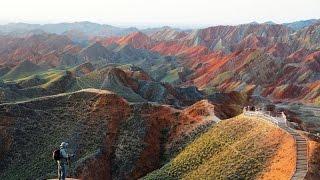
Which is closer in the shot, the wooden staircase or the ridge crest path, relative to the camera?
the wooden staircase

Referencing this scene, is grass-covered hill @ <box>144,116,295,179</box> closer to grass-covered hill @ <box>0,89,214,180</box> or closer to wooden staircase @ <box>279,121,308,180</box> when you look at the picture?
wooden staircase @ <box>279,121,308,180</box>

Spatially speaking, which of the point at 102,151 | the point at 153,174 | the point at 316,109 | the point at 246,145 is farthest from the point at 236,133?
the point at 316,109

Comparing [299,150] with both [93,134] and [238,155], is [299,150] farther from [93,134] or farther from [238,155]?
→ [93,134]

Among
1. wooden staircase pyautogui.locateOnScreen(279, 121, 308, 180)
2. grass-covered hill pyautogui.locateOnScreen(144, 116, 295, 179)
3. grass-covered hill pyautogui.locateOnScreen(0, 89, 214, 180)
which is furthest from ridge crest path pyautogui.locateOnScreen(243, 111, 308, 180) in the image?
grass-covered hill pyautogui.locateOnScreen(0, 89, 214, 180)

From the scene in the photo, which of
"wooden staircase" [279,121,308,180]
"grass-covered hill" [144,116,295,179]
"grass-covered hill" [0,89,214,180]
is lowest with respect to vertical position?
"grass-covered hill" [0,89,214,180]

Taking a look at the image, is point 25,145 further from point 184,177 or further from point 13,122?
point 184,177

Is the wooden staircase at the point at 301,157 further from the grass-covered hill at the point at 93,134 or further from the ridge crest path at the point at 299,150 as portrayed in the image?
the grass-covered hill at the point at 93,134
